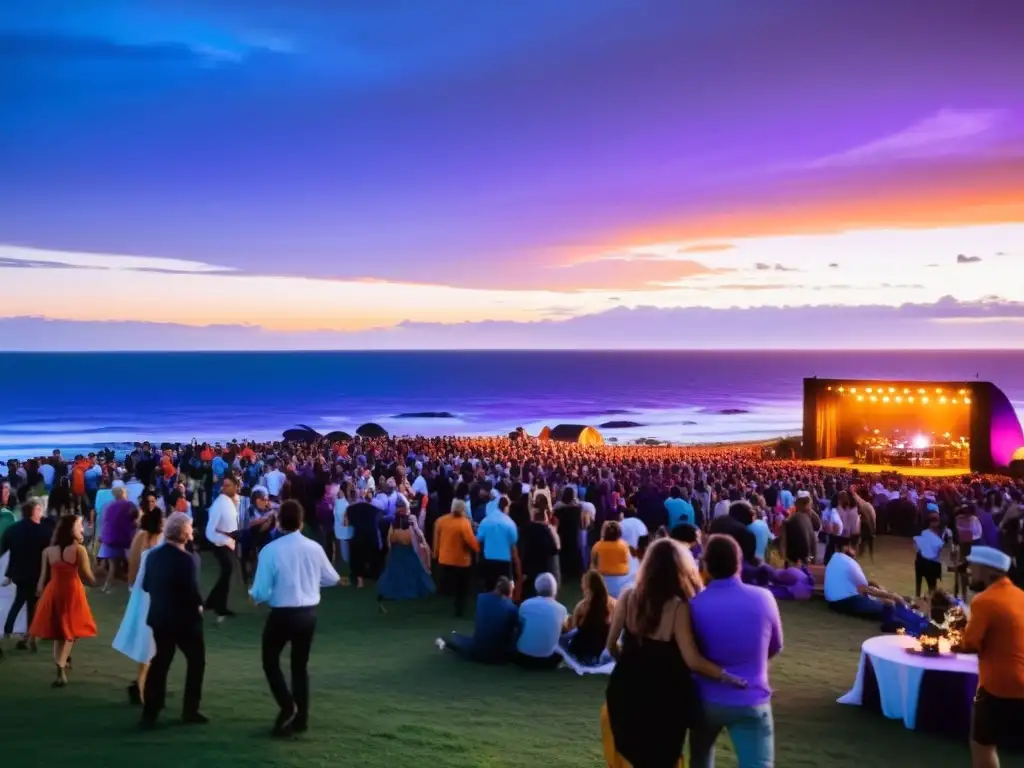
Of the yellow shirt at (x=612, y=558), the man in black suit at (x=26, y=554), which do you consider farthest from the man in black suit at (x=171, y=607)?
the yellow shirt at (x=612, y=558)

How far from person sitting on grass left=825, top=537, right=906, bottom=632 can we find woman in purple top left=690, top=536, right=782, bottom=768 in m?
6.40

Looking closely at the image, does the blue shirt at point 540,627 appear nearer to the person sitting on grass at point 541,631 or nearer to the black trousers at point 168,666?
the person sitting on grass at point 541,631

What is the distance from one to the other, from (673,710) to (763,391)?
120962mm

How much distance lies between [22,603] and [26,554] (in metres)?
0.44

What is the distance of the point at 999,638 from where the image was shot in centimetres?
445

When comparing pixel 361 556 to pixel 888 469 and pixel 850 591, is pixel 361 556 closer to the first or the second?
pixel 850 591

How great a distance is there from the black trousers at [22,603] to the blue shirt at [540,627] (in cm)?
413

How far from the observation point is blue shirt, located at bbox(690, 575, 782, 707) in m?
3.71

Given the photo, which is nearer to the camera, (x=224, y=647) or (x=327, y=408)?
(x=224, y=647)

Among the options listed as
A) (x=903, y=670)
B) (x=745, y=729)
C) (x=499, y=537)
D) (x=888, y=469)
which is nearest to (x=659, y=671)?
(x=745, y=729)

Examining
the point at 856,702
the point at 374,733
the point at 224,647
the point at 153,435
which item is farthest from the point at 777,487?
the point at 153,435

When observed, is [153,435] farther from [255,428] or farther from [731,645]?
[731,645]

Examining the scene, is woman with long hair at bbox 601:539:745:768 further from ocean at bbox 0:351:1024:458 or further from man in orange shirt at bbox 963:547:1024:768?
ocean at bbox 0:351:1024:458

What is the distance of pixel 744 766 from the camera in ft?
12.4
